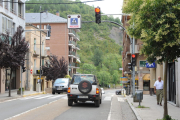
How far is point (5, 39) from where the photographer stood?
74.3ft

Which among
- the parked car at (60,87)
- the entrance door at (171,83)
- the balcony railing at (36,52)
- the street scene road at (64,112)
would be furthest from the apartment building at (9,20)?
the entrance door at (171,83)

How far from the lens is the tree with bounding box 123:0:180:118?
26.2 ft

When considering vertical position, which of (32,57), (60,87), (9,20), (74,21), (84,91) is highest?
(9,20)

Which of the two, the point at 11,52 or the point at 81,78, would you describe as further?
the point at 11,52

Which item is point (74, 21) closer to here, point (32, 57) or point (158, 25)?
point (158, 25)

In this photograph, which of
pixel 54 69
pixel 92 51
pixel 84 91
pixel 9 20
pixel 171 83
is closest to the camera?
pixel 84 91

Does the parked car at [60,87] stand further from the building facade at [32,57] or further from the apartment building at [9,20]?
the building facade at [32,57]

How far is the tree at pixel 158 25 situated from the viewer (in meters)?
7.97

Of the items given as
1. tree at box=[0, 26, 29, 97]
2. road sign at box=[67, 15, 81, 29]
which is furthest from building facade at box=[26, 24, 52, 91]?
road sign at box=[67, 15, 81, 29]

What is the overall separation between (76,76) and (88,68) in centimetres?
10276

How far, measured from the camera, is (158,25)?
8.32 metres

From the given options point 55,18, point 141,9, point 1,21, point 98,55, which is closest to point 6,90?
point 1,21

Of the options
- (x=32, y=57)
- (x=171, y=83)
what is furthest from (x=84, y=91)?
(x=32, y=57)

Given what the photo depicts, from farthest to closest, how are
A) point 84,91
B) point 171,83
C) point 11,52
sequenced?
point 11,52 → point 171,83 → point 84,91
